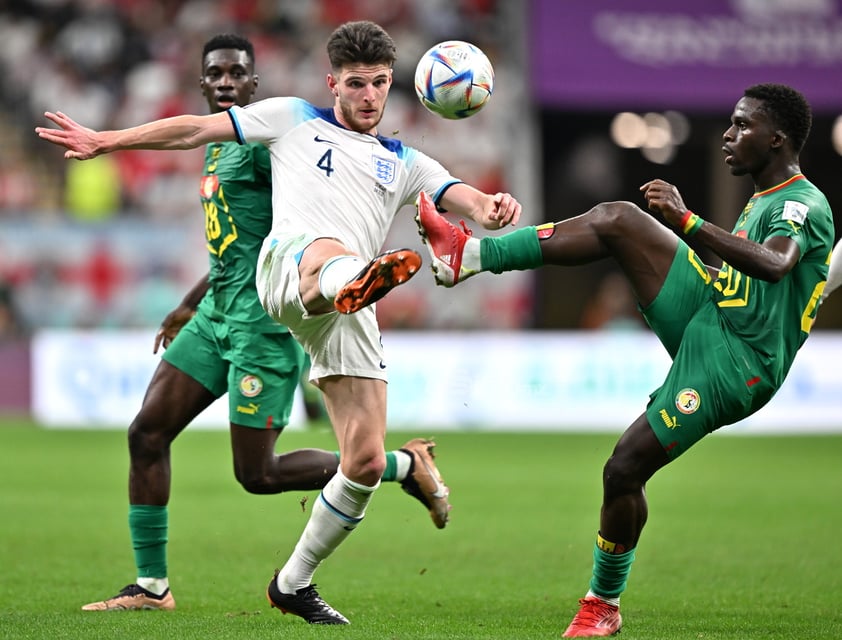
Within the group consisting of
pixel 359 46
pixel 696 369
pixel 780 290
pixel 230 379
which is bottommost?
pixel 230 379

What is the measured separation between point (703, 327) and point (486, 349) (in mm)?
10172

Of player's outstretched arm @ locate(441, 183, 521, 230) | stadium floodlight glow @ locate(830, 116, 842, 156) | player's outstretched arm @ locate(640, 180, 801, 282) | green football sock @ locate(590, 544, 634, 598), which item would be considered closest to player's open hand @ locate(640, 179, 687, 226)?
player's outstretched arm @ locate(640, 180, 801, 282)

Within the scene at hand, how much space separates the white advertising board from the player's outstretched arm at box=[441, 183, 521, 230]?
9590mm

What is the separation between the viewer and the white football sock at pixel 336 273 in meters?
5.00

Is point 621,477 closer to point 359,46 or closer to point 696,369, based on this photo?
point 696,369

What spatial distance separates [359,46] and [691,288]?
1690 millimetres

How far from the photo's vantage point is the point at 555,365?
15695 mm

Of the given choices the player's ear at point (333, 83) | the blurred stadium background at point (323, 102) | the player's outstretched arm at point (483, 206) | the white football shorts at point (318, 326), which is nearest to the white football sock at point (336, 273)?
the white football shorts at point (318, 326)

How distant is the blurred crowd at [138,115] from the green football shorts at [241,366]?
1116 cm

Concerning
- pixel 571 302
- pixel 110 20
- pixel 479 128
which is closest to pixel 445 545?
pixel 479 128

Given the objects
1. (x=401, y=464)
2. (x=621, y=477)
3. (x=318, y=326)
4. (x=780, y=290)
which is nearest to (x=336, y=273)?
(x=318, y=326)

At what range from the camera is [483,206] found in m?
5.52

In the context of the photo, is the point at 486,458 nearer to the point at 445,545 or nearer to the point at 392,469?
the point at 445,545

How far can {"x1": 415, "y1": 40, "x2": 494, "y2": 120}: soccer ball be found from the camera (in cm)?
568
